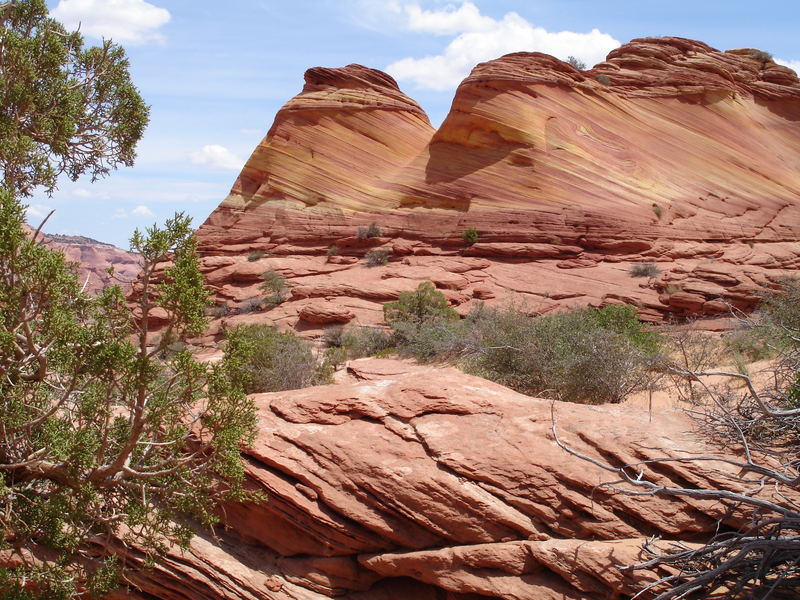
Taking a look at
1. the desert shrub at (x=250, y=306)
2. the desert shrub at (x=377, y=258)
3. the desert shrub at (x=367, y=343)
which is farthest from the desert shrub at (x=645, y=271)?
the desert shrub at (x=250, y=306)

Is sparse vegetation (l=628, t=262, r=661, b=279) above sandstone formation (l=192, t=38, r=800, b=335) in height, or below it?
below

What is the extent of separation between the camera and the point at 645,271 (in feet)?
66.2

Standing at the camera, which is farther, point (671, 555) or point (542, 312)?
point (542, 312)

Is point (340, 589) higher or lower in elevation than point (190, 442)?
lower

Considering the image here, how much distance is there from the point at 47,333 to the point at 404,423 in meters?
2.99

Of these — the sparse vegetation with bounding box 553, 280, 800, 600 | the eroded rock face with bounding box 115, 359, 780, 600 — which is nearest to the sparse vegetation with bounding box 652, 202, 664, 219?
the sparse vegetation with bounding box 553, 280, 800, 600

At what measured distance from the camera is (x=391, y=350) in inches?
512

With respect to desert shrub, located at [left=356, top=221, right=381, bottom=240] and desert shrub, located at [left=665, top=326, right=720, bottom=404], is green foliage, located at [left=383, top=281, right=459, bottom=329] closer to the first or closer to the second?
desert shrub, located at [left=665, top=326, right=720, bottom=404]

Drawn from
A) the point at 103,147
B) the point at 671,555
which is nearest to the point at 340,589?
the point at 671,555

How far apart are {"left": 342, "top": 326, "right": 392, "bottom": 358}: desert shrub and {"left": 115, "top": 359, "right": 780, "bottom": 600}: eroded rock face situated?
7.56m

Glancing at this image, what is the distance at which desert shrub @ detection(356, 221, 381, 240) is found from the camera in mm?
25000

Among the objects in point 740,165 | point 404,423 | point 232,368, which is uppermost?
point 740,165

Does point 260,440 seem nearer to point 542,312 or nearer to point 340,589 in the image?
point 340,589

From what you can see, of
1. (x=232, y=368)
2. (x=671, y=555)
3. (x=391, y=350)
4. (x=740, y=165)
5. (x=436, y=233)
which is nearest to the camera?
(x=671, y=555)
